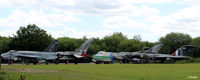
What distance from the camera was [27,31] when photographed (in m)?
A: 80.1

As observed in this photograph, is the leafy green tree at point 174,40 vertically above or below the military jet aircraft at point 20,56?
above

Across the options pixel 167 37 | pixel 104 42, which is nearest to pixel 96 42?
pixel 104 42

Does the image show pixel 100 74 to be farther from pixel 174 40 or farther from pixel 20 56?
pixel 174 40

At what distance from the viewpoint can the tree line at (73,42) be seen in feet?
259

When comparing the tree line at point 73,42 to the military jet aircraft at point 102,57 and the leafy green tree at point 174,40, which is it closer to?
the leafy green tree at point 174,40

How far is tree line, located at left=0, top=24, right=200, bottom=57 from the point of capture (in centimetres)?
7881

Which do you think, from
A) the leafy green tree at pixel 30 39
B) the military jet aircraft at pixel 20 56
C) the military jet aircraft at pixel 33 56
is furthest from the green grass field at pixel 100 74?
the leafy green tree at pixel 30 39

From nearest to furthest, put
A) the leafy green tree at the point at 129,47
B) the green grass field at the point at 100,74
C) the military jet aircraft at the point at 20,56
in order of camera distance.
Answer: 1. the green grass field at the point at 100,74
2. the military jet aircraft at the point at 20,56
3. the leafy green tree at the point at 129,47

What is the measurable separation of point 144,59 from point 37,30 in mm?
33145

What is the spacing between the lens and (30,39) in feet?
258

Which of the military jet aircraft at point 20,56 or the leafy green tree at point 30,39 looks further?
the leafy green tree at point 30,39

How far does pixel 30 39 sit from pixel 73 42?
82.7 ft

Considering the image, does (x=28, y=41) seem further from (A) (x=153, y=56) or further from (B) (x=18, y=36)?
(A) (x=153, y=56)

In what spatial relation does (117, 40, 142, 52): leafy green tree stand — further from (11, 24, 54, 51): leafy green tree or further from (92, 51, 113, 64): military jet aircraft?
(92, 51, 113, 64): military jet aircraft
